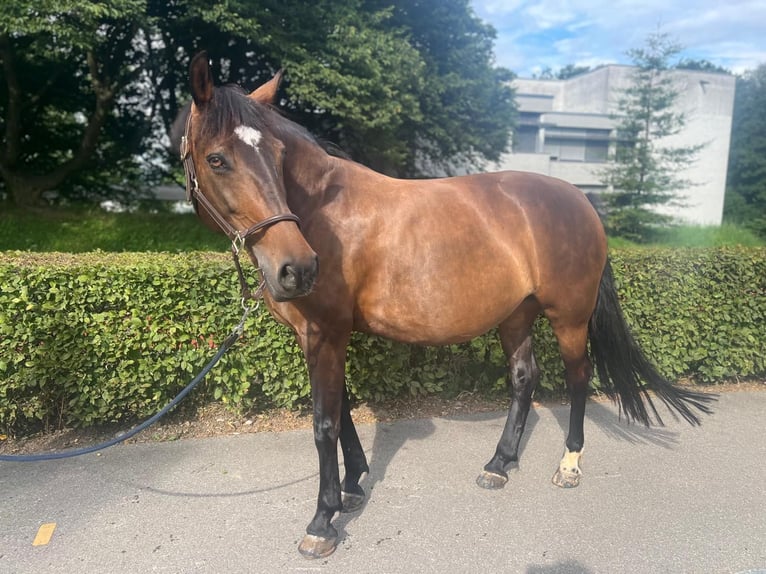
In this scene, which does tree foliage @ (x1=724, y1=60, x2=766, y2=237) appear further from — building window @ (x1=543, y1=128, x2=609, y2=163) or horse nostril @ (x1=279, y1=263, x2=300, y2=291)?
horse nostril @ (x1=279, y1=263, x2=300, y2=291)

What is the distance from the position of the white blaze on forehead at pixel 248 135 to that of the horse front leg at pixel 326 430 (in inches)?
37.9

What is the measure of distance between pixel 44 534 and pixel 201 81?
92.3 inches

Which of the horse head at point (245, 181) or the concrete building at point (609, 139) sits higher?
the concrete building at point (609, 139)

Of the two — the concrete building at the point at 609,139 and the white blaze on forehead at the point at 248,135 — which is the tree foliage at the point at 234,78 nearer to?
the white blaze on forehead at the point at 248,135

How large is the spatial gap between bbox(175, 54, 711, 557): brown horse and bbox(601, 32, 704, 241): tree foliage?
20.2 meters

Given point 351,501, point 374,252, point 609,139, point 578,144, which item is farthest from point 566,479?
point 578,144

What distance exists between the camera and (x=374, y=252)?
2520mm

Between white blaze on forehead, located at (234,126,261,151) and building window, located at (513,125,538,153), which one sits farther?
building window, located at (513,125,538,153)

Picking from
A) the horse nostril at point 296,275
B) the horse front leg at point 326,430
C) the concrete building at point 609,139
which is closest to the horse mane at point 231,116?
the horse nostril at point 296,275

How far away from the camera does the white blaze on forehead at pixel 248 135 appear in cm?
201

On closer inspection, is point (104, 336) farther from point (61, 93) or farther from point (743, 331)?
point (61, 93)

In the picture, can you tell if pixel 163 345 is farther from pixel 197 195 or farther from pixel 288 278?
pixel 288 278

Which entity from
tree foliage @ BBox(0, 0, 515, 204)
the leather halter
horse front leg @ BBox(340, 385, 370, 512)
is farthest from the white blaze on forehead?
tree foliage @ BBox(0, 0, 515, 204)

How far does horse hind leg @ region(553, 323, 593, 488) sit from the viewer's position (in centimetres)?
312
